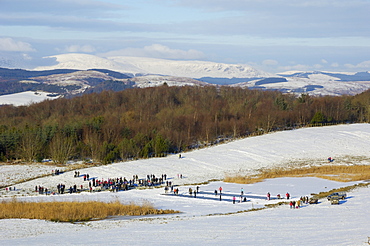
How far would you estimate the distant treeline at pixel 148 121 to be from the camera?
2982 inches

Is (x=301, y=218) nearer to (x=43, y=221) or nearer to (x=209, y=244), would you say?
(x=209, y=244)

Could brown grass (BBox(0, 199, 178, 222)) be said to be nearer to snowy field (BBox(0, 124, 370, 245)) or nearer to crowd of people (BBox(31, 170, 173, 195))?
snowy field (BBox(0, 124, 370, 245))

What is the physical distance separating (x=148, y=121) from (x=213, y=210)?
68.9 m

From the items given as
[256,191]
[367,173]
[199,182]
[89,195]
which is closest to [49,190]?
[89,195]

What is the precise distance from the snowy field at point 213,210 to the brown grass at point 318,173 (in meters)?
2.37

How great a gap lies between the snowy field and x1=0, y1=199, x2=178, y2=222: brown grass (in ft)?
5.65

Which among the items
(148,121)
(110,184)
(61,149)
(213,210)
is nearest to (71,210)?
(213,210)

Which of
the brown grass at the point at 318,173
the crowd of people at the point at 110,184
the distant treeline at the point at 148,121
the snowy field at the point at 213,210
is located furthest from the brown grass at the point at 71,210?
the distant treeline at the point at 148,121

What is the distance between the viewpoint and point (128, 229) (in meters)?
28.0

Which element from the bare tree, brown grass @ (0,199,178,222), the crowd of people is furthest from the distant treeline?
brown grass @ (0,199,178,222)

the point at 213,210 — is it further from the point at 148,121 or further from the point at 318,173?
the point at 148,121

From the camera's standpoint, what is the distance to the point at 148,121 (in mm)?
103250

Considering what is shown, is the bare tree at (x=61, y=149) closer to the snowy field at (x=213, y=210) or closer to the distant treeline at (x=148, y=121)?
the distant treeline at (x=148, y=121)

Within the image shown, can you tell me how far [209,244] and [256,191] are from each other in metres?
21.5
